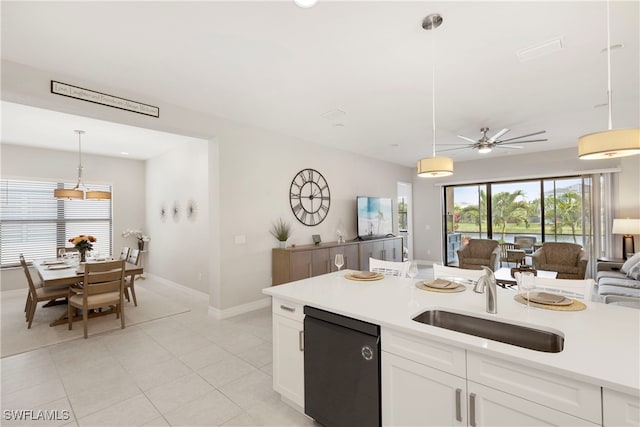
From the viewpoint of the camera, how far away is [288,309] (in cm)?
208

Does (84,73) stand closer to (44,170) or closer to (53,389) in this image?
(53,389)

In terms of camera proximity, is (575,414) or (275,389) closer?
(575,414)

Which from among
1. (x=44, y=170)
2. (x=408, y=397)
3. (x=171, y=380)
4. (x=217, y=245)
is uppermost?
(x=44, y=170)

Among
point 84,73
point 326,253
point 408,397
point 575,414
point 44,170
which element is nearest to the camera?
point 575,414

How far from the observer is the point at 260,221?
4.64 metres

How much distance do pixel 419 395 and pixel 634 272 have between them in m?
4.78

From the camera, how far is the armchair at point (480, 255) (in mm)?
5906

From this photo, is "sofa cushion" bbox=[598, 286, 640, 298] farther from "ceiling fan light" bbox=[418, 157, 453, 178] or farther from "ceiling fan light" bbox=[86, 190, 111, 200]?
"ceiling fan light" bbox=[86, 190, 111, 200]

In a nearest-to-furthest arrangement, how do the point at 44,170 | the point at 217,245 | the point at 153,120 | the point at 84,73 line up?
1. the point at 84,73
2. the point at 153,120
3. the point at 217,245
4. the point at 44,170

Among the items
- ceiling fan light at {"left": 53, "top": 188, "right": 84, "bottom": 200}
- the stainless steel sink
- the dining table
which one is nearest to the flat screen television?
the dining table

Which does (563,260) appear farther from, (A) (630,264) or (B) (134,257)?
(B) (134,257)

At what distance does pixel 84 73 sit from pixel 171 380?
298 centimetres

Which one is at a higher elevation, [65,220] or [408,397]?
[65,220]

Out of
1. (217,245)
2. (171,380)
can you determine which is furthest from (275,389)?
(217,245)
